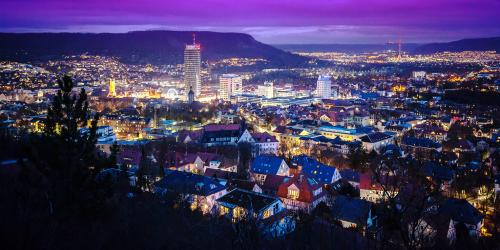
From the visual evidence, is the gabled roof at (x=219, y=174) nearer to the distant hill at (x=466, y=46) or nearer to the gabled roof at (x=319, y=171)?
the gabled roof at (x=319, y=171)

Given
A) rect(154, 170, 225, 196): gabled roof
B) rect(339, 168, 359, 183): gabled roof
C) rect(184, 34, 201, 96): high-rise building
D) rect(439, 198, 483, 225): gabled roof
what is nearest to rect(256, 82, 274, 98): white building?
rect(184, 34, 201, 96): high-rise building

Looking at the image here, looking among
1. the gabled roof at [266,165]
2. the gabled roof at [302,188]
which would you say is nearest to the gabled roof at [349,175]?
the gabled roof at [266,165]

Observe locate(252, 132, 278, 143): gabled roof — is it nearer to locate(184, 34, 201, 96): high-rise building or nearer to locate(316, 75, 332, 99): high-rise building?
locate(184, 34, 201, 96): high-rise building

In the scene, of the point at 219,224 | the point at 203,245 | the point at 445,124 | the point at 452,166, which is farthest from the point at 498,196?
the point at 445,124

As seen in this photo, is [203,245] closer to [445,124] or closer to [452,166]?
[452,166]

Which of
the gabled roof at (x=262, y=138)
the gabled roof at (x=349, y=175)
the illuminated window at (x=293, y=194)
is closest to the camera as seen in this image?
the illuminated window at (x=293, y=194)

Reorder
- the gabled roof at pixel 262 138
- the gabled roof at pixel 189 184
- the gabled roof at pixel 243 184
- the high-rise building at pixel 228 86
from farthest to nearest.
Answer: the high-rise building at pixel 228 86 < the gabled roof at pixel 262 138 < the gabled roof at pixel 243 184 < the gabled roof at pixel 189 184

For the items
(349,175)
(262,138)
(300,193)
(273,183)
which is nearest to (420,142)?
(262,138)
